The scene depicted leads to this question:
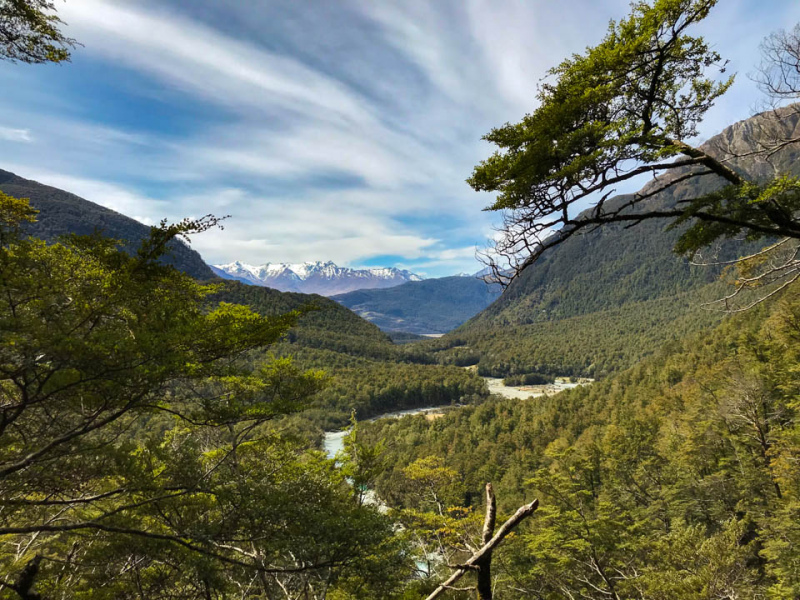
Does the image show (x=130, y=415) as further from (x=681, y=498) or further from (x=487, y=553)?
(x=681, y=498)

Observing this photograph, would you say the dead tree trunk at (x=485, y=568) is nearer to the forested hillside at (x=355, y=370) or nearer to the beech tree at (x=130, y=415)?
the beech tree at (x=130, y=415)

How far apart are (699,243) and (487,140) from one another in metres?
3.50

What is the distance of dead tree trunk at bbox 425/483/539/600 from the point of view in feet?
8.18

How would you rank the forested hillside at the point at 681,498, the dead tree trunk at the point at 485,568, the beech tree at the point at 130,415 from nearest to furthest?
1. the dead tree trunk at the point at 485,568
2. the beech tree at the point at 130,415
3. the forested hillside at the point at 681,498

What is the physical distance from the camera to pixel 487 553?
281cm

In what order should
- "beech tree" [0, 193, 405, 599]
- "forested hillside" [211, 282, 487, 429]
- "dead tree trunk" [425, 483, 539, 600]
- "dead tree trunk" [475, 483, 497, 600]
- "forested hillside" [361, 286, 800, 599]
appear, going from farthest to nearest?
"forested hillside" [211, 282, 487, 429] → "forested hillside" [361, 286, 800, 599] → "beech tree" [0, 193, 405, 599] → "dead tree trunk" [475, 483, 497, 600] → "dead tree trunk" [425, 483, 539, 600]

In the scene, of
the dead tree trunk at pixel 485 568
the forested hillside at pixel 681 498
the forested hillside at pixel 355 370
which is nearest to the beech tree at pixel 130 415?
the dead tree trunk at pixel 485 568

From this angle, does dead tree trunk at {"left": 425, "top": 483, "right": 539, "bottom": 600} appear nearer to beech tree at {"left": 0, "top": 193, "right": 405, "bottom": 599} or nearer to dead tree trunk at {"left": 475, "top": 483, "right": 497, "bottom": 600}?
dead tree trunk at {"left": 475, "top": 483, "right": 497, "bottom": 600}

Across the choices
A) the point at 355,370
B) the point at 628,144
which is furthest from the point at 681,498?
the point at 355,370

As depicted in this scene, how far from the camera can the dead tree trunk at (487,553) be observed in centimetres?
249

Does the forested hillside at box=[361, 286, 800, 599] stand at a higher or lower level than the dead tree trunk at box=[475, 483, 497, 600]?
lower

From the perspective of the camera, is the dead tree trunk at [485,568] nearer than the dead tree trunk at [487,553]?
No

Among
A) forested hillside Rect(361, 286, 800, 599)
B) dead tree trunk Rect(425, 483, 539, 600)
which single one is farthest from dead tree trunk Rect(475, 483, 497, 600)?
forested hillside Rect(361, 286, 800, 599)

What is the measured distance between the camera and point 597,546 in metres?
13.7
